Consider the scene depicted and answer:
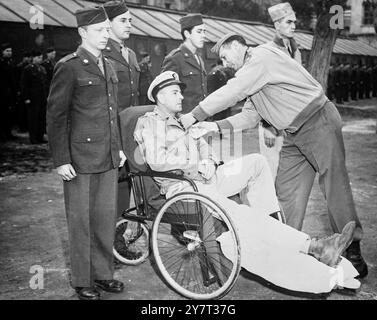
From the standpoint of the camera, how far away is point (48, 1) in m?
15.0

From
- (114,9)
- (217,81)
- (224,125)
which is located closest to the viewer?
(224,125)

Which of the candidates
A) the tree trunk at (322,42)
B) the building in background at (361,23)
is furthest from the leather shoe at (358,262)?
the building in background at (361,23)

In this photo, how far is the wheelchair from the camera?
129 inches

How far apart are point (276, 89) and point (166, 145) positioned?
944 mm

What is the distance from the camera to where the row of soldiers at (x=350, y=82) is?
23.1 m

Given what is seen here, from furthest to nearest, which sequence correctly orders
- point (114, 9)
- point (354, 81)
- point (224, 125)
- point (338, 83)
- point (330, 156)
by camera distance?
point (354, 81)
point (338, 83)
point (114, 9)
point (224, 125)
point (330, 156)

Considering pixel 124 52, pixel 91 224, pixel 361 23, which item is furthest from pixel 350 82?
pixel 361 23

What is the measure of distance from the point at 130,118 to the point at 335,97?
2100cm

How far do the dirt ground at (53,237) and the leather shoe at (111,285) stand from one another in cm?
5

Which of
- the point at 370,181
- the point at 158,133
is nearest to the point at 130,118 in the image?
the point at 158,133

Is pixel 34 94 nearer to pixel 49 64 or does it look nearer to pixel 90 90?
pixel 49 64

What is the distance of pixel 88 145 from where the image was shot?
Answer: 11.0 ft

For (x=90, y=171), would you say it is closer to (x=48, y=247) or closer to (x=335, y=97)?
(x=48, y=247)

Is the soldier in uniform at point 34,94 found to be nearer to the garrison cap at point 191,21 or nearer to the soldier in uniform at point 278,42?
the garrison cap at point 191,21
